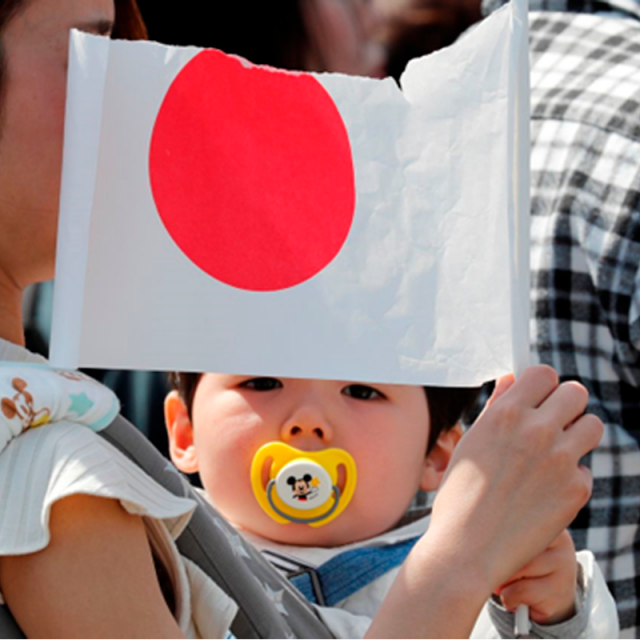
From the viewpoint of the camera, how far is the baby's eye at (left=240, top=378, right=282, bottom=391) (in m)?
1.92

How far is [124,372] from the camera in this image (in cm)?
287

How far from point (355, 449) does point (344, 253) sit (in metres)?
0.54

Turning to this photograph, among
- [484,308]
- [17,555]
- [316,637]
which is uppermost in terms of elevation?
[484,308]

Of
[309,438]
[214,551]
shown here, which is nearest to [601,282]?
[309,438]

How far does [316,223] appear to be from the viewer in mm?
1422

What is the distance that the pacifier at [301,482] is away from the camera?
180 centimetres

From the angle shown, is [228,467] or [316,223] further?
[228,467]

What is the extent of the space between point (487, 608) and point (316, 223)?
59 centimetres

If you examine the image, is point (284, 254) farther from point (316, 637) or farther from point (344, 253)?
point (316, 637)

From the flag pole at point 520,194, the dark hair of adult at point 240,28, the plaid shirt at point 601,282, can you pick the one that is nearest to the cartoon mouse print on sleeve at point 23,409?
the flag pole at point 520,194

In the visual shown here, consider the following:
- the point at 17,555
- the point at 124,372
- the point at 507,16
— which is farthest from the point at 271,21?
the point at 17,555

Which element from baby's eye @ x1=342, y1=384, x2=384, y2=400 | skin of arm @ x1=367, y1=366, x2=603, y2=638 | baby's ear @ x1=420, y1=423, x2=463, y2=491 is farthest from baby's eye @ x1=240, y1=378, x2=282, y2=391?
skin of arm @ x1=367, y1=366, x2=603, y2=638

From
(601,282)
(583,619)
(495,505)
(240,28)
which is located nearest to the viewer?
(495,505)

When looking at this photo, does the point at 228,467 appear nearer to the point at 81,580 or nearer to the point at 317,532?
the point at 317,532
